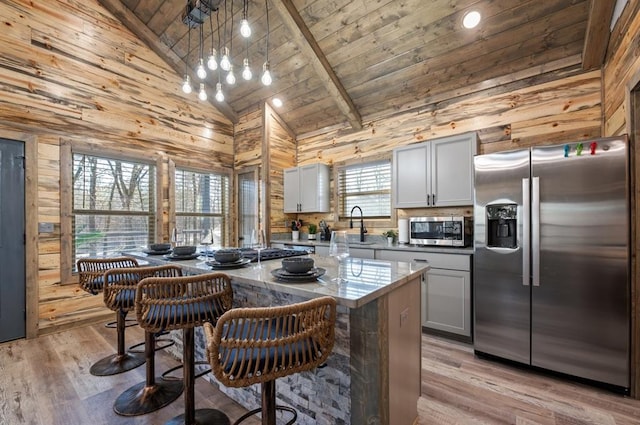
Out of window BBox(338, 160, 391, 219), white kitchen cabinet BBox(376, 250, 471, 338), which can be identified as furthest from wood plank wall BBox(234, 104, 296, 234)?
white kitchen cabinet BBox(376, 250, 471, 338)

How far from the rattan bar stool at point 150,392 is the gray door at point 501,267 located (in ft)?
8.56

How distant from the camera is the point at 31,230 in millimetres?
3320

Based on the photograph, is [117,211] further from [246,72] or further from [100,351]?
[246,72]

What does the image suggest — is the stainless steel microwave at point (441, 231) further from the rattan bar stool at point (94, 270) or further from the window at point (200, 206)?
the window at point (200, 206)

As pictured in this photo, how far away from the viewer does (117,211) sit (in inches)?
161

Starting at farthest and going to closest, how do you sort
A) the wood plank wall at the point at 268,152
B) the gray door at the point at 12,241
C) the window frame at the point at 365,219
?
the wood plank wall at the point at 268,152 < the window frame at the point at 365,219 < the gray door at the point at 12,241

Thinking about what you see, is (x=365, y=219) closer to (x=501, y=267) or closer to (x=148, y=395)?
(x=501, y=267)

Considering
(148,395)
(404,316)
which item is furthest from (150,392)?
(404,316)

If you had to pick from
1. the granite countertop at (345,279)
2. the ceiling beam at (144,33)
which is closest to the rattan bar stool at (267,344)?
the granite countertop at (345,279)

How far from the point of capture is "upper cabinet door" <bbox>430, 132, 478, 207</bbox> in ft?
10.9

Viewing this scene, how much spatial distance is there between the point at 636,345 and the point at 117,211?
18.2 ft

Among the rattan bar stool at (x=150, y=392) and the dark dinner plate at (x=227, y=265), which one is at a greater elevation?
the dark dinner plate at (x=227, y=265)

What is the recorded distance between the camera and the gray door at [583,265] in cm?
219

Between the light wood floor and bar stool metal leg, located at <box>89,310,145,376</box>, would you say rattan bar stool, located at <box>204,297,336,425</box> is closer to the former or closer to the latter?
the light wood floor
